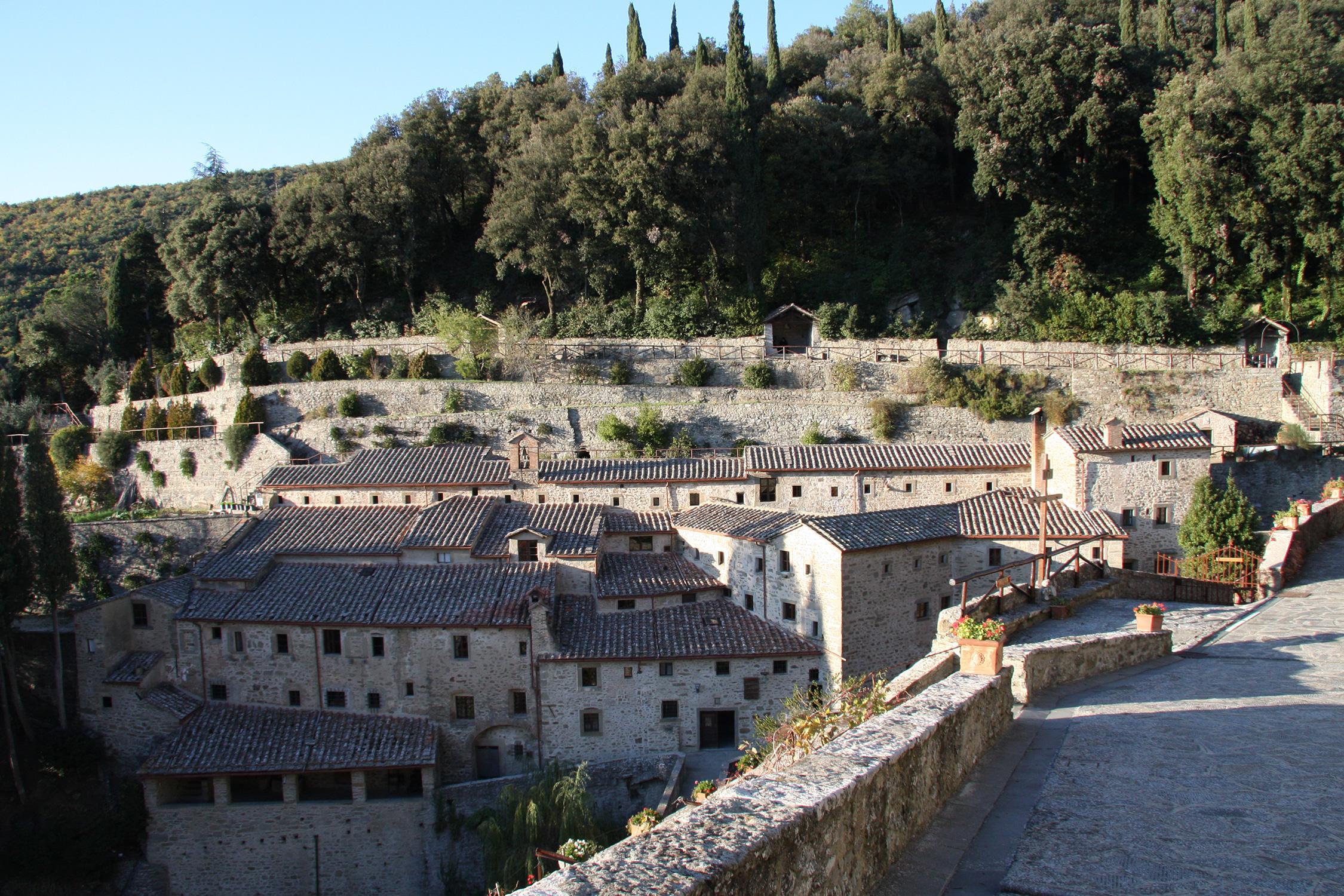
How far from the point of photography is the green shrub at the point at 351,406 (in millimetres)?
38688

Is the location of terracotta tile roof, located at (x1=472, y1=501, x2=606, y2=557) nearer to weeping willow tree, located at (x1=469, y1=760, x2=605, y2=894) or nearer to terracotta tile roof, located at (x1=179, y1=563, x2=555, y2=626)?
terracotta tile roof, located at (x1=179, y1=563, x2=555, y2=626)

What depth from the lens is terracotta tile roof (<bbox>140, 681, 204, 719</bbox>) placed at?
2614cm

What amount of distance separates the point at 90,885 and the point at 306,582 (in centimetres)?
910

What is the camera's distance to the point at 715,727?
25594 millimetres

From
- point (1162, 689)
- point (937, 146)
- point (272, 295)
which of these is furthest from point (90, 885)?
point (937, 146)

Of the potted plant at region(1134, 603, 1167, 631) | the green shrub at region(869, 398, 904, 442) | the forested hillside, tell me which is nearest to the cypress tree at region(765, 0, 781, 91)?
the forested hillside

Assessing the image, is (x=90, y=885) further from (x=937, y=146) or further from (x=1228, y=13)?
(x=1228, y=13)

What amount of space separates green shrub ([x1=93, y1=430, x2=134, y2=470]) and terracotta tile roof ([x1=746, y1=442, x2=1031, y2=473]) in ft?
88.8

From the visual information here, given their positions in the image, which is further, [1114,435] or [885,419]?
[885,419]

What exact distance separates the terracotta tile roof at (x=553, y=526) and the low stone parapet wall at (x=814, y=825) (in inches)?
821

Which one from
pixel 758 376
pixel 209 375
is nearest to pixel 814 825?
pixel 758 376

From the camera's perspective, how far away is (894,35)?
167ft

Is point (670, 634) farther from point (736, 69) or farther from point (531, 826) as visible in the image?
point (736, 69)

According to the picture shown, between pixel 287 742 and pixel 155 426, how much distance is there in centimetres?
2191
